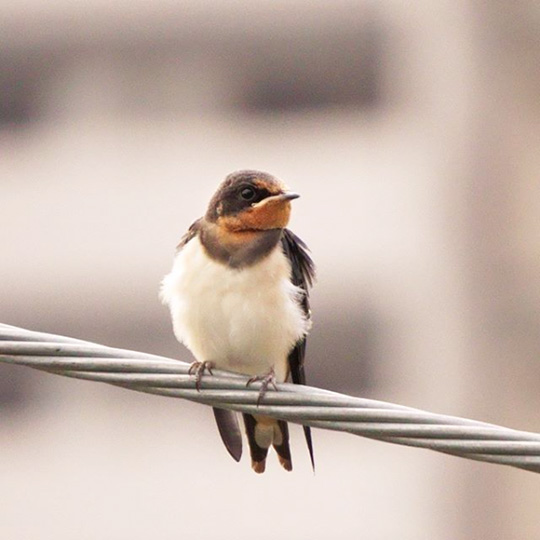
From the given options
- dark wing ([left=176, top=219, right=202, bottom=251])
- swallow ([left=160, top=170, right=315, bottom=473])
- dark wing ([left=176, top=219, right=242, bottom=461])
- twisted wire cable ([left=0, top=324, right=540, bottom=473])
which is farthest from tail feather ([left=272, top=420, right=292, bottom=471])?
twisted wire cable ([left=0, top=324, right=540, bottom=473])

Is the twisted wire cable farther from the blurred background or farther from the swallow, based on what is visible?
the blurred background

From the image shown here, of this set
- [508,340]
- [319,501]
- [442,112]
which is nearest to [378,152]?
[442,112]

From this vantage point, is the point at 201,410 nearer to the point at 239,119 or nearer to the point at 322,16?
the point at 239,119

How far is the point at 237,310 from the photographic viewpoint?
484 centimetres

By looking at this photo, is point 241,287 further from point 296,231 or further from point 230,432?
point 296,231

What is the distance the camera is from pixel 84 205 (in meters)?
19.5

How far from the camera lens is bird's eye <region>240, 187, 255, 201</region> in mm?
4926

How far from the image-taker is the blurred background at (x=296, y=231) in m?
18.0

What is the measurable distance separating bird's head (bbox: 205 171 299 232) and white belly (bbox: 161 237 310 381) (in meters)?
0.10

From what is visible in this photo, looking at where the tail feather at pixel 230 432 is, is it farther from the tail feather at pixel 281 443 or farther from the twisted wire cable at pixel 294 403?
the twisted wire cable at pixel 294 403

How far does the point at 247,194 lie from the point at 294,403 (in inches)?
53.0

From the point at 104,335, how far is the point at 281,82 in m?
3.45

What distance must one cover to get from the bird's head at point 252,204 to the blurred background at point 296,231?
12307 millimetres

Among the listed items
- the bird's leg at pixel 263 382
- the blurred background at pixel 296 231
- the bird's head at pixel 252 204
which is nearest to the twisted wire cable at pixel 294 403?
the bird's leg at pixel 263 382
